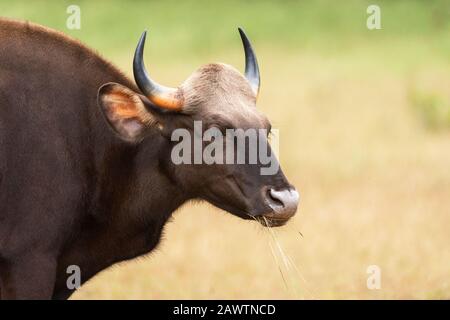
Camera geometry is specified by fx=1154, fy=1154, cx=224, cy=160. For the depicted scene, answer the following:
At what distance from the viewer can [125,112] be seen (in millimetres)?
7758

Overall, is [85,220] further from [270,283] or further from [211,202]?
[270,283]

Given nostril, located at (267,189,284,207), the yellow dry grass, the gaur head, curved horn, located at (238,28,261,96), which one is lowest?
the yellow dry grass

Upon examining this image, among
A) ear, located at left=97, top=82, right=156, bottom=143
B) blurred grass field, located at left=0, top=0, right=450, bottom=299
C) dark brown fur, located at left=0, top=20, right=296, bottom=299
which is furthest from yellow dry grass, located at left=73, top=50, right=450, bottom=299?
ear, located at left=97, top=82, right=156, bottom=143

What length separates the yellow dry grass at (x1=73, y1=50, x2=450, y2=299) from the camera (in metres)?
11.6

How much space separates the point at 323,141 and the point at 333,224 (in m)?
5.28

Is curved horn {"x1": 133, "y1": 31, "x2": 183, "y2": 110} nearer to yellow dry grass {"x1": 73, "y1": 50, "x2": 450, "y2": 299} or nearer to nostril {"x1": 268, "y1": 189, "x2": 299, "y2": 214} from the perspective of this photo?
nostril {"x1": 268, "y1": 189, "x2": 299, "y2": 214}

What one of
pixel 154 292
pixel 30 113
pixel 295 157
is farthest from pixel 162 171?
pixel 295 157

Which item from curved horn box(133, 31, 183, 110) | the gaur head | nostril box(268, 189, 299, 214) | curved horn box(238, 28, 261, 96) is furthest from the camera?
curved horn box(238, 28, 261, 96)

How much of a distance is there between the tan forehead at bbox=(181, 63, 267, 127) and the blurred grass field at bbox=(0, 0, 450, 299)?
0.91 m

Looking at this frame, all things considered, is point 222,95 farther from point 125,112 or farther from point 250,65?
point 125,112

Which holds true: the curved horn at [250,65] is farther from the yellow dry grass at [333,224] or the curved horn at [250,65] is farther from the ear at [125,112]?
the yellow dry grass at [333,224]

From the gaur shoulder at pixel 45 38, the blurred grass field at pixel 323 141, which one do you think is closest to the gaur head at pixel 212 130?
the gaur shoulder at pixel 45 38

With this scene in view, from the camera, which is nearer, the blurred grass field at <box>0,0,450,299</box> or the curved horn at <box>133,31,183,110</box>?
the curved horn at <box>133,31,183,110</box>

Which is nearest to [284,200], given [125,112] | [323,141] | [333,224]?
[125,112]
